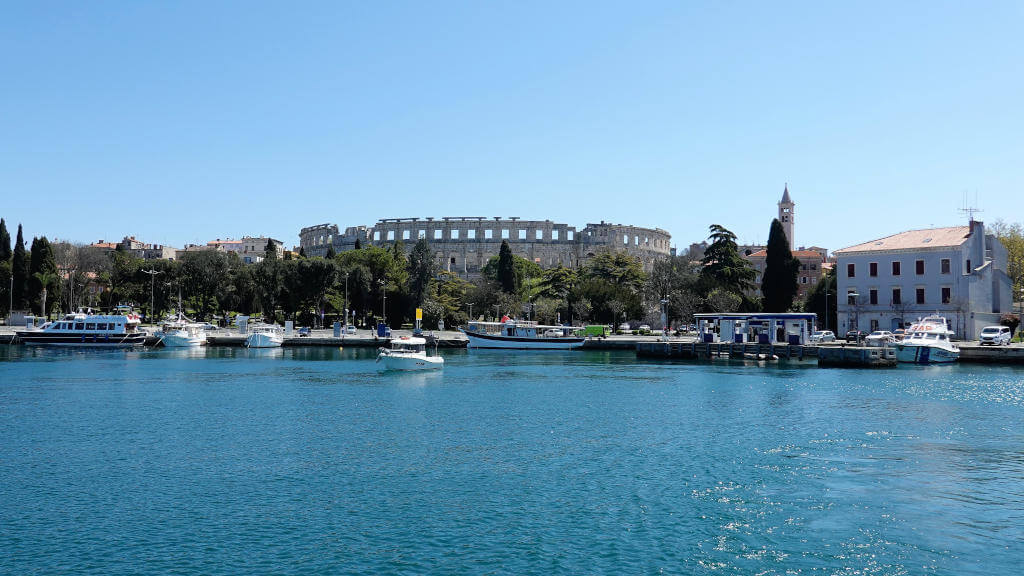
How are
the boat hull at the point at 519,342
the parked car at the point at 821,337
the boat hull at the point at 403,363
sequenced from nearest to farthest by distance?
the boat hull at the point at 403,363 < the parked car at the point at 821,337 < the boat hull at the point at 519,342

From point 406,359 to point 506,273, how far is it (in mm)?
56099

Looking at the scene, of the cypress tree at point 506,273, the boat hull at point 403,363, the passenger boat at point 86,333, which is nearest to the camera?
the boat hull at point 403,363

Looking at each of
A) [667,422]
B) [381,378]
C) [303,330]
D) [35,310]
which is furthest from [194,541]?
[35,310]

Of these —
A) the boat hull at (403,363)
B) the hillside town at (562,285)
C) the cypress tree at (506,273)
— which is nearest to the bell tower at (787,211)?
→ the hillside town at (562,285)

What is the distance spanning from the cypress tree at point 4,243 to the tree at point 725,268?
88.2 m

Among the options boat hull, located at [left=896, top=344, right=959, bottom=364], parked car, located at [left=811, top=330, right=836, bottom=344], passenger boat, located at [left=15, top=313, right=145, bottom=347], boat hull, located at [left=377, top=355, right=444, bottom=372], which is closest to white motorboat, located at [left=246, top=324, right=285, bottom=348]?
passenger boat, located at [left=15, top=313, right=145, bottom=347]

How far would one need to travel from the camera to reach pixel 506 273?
106500mm

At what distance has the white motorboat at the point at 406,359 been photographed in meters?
51.0

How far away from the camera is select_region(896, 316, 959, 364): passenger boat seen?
182ft

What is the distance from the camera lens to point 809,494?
1870 cm

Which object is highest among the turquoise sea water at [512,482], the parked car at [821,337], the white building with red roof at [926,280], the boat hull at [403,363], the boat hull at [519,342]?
the white building with red roof at [926,280]

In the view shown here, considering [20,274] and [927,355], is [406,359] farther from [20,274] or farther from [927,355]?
[20,274]

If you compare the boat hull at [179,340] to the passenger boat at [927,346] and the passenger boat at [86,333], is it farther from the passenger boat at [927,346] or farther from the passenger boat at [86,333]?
the passenger boat at [927,346]

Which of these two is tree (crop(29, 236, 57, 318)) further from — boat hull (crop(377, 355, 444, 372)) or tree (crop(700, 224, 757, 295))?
tree (crop(700, 224, 757, 295))
